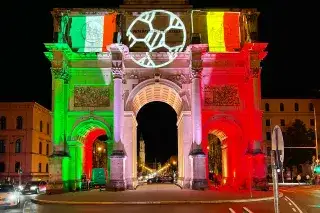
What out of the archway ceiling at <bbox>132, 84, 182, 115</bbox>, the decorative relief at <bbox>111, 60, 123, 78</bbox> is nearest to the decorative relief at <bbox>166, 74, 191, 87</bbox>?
the archway ceiling at <bbox>132, 84, 182, 115</bbox>

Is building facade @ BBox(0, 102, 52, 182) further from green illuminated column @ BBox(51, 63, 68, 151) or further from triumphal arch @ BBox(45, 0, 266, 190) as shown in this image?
green illuminated column @ BBox(51, 63, 68, 151)

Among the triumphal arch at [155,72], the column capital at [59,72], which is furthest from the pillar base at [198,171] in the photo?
the column capital at [59,72]

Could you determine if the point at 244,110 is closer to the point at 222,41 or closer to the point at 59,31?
the point at 222,41

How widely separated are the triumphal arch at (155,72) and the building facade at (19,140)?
25.7 metres

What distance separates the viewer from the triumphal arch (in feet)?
121

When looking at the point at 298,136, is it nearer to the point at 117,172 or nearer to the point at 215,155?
the point at 215,155

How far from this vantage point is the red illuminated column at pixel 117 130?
114 feet

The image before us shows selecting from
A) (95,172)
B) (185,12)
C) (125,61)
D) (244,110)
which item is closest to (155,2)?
(185,12)

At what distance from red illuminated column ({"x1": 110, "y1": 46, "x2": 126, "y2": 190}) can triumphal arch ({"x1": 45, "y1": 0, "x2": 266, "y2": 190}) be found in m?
0.18

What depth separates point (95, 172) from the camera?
42.9 metres

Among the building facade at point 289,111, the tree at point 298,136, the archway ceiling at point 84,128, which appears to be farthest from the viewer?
the building facade at point 289,111

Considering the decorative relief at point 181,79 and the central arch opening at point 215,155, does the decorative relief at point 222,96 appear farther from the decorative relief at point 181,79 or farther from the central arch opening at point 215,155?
the central arch opening at point 215,155

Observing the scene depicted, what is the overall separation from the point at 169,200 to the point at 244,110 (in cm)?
1456

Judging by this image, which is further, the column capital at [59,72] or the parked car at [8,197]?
the column capital at [59,72]
